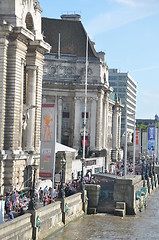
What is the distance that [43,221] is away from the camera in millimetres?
39500

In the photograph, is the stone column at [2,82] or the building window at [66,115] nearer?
the stone column at [2,82]

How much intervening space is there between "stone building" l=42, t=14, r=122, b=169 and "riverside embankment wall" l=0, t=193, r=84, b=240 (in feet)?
206

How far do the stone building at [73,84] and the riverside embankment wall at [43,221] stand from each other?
62.8 meters

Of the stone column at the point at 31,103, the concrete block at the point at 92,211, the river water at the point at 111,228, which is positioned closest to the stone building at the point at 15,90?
the stone column at the point at 31,103

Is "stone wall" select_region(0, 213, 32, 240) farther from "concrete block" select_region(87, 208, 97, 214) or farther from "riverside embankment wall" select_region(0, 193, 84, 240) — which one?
"concrete block" select_region(87, 208, 97, 214)

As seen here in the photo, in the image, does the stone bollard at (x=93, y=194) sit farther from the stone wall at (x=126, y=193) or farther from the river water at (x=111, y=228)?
the stone wall at (x=126, y=193)

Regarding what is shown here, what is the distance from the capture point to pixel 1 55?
5147 cm

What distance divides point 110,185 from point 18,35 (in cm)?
1665

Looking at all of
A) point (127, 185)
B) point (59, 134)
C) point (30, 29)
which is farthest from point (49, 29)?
point (127, 185)

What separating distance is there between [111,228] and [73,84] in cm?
6809

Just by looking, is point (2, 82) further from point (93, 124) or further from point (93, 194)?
point (93, 124)

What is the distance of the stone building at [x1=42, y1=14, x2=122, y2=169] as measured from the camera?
114 meters

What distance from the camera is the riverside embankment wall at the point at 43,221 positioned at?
108 feet

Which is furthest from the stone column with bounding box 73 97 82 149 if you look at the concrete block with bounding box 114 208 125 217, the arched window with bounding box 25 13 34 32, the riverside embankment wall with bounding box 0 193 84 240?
the riverside embankment wall with bounding box 0 193 84 240
